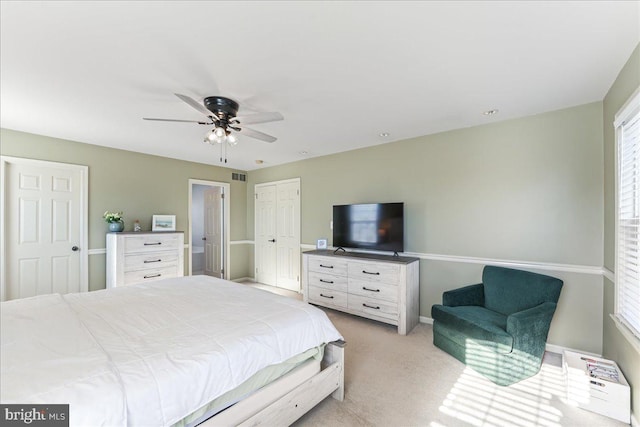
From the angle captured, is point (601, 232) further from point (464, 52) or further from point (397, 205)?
point (464, 52)

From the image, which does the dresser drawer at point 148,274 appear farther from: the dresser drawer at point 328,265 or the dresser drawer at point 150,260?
the dresser drawer at point 328,265

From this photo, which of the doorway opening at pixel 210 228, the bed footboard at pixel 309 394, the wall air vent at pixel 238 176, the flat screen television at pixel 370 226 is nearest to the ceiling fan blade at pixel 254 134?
the flat screen television at pixel 370 226

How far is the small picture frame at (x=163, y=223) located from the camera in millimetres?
4477

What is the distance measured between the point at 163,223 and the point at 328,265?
2.88 meters

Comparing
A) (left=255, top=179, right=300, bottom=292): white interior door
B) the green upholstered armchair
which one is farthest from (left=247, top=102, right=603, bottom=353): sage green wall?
(left=255, top=179, right=300, bottom=292): white interior door

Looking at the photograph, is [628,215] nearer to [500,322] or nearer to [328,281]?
[500,322]

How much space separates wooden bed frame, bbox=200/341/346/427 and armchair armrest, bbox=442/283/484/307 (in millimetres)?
1513

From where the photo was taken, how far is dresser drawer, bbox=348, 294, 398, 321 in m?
3.33

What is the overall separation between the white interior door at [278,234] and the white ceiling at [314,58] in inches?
91.5

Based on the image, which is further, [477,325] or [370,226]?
[370,226]

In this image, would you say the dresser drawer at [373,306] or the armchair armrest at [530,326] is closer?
the armchair armrest at [530,326]

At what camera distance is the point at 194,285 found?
268cm

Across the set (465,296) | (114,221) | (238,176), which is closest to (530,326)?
(465,296)

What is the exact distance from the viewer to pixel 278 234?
17.9ft
